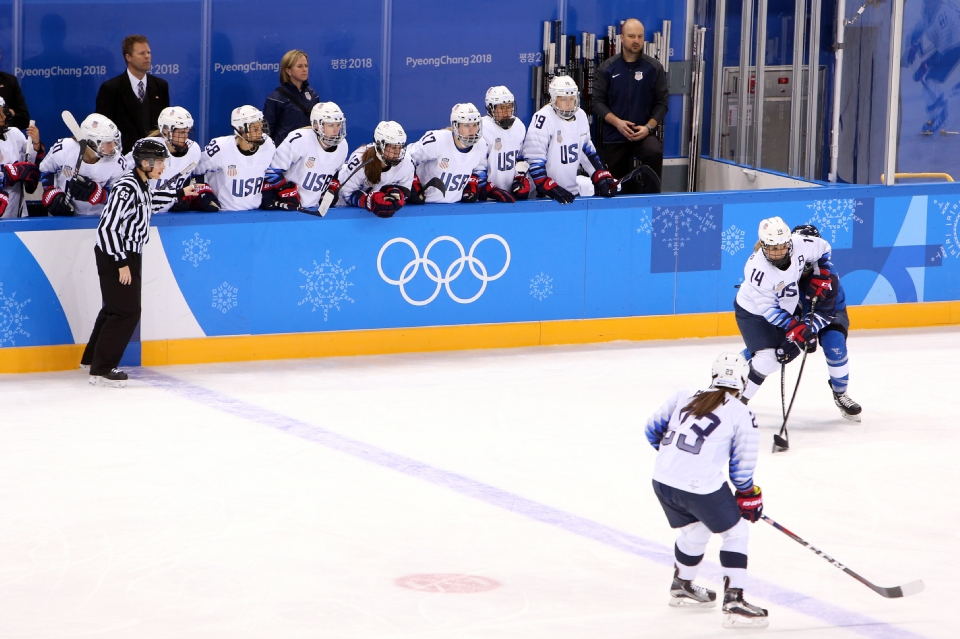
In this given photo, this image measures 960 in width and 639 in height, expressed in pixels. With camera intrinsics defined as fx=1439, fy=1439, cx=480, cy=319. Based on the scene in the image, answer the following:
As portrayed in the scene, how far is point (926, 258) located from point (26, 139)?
22.5 ft

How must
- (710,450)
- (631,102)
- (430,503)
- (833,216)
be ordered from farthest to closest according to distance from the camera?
(631,102)
(833,216)
(430,503)
(710,450)

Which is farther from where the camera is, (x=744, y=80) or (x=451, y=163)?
(x=744, y=80)

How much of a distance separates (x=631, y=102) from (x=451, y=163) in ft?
7.30

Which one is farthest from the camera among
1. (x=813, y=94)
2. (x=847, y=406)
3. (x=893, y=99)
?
(x=813, y=94)

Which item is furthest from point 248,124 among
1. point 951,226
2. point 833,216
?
point 951,226

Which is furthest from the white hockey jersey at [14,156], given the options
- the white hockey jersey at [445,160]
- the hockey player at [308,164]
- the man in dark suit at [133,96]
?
the white hockey jersey at [445,160]

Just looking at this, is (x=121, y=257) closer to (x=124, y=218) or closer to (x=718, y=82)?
(x=124, y=218)

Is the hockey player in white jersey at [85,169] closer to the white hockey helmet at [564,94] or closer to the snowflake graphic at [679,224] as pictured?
the white hockey helmet at [564,94]

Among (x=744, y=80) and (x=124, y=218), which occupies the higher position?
(x=744, y=80)

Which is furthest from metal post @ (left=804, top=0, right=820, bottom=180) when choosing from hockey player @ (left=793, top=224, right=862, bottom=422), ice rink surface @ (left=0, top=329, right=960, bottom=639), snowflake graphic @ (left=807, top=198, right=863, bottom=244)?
hockey player @ (left=793, top=224, right=862, bottom=422)

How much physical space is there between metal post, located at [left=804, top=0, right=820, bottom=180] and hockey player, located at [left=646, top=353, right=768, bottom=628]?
717 cm

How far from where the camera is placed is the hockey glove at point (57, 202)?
29.5 ft

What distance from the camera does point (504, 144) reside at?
10352mm

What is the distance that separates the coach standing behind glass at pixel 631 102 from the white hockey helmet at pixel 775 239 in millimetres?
3604
